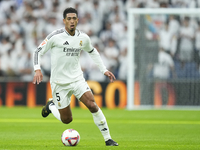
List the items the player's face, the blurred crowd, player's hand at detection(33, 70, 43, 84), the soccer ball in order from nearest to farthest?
player's hand at detection(33, 70, 43, 84), the soccer ball, the player's face, the blurred crowd

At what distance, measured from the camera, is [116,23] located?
18047 mm

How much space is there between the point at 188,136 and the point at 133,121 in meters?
3.50

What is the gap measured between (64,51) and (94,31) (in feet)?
36.3

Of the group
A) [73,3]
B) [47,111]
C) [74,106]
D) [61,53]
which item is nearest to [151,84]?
[74,106]

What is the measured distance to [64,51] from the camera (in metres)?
7.30

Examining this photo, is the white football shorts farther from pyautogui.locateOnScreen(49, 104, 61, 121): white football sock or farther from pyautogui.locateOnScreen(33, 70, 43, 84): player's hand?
pyautogui.locateOnScreen(33, 70, 43, 84): player's hand

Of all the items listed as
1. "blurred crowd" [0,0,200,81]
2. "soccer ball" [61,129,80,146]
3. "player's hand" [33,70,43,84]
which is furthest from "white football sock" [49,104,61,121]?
"blurred crowd" [0,0,200,81]

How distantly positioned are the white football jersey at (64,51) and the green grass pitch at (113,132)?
3.95ft

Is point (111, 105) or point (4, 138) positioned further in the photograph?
point (111, 105)

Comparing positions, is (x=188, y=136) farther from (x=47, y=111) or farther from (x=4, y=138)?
(x=4, y=138)

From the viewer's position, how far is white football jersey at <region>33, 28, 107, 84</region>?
7262 millimetres

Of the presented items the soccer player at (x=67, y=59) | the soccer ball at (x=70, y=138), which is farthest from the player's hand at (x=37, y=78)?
the soccer ball at (x=70, y=138)

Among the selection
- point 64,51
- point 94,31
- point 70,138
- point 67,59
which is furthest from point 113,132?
point 94,31

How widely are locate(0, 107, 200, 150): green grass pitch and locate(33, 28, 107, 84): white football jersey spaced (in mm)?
1205
